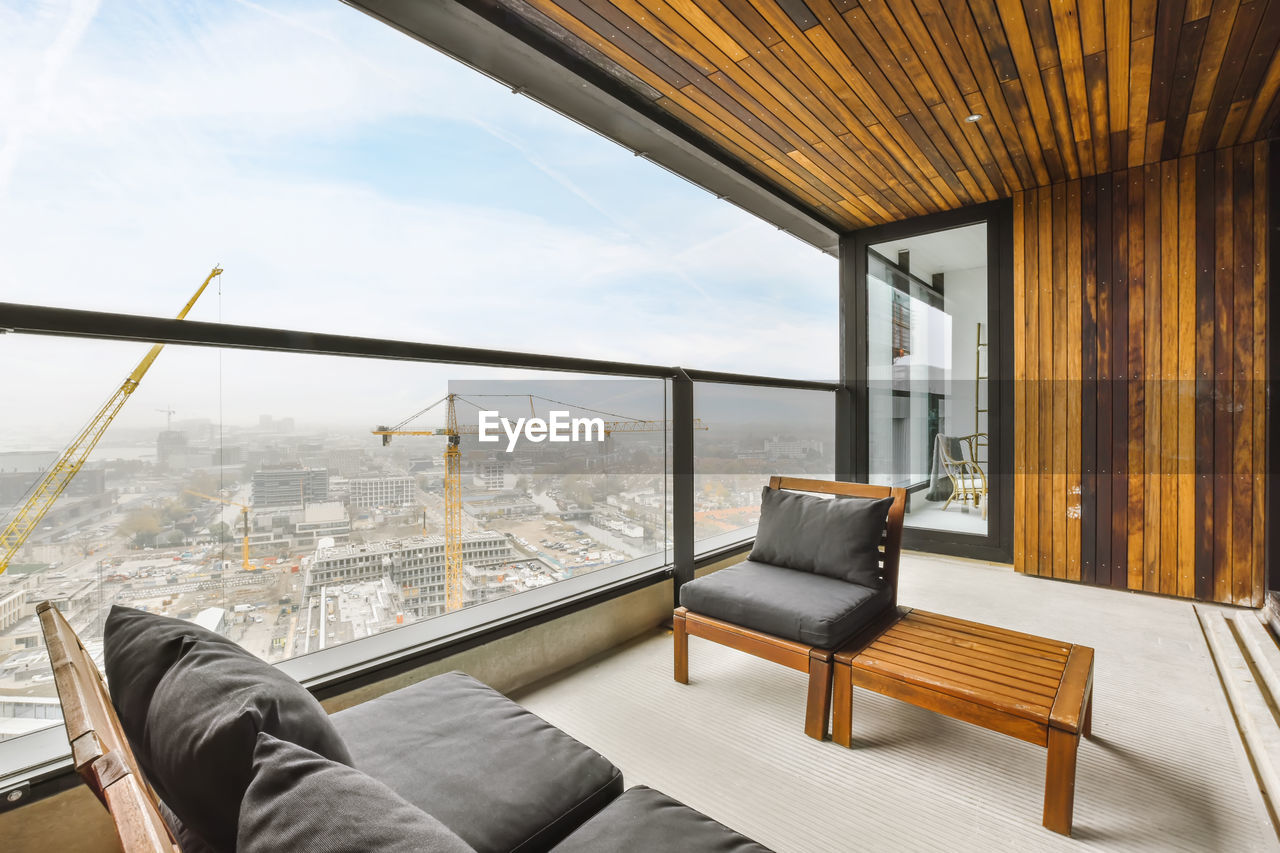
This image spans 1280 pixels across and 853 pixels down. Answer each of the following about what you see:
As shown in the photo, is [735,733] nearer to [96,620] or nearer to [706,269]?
[96,620]

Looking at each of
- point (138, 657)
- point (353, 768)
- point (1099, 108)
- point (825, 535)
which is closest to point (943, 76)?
point (1099, 108)

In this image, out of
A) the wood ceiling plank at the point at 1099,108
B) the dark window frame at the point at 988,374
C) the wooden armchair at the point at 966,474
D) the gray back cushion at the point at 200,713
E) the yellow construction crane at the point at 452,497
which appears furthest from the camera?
the wooden armchair at the point at 966,474

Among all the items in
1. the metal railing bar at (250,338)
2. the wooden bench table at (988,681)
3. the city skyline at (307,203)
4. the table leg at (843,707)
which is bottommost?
the table leg at (843,707)

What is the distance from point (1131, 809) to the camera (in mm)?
1564

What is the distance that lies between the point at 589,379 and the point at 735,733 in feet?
4.90

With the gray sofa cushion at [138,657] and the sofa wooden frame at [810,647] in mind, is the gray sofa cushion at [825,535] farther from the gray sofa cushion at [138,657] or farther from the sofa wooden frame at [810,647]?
the gray sofa cushion at [138,657]

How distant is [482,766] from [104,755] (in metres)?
0.66

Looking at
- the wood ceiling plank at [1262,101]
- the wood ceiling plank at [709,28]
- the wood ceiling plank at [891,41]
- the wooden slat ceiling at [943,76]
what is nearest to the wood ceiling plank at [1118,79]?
the wooden slat ceiling at [943,76]

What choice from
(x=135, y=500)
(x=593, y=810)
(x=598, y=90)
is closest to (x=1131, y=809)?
(x=593, y=810)

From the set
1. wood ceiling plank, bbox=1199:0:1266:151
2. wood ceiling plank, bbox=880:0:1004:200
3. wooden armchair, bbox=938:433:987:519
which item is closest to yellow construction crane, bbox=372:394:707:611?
wood ceiling plank, bbox=880:0:1004:200

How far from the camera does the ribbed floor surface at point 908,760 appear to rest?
1.50m

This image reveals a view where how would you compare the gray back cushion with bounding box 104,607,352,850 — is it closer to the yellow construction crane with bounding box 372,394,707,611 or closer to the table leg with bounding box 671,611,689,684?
the yellow construction crane with bounding box 372,394,707,611

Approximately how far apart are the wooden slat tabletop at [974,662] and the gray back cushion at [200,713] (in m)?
1.54

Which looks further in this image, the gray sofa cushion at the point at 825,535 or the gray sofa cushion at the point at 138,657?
the gray sofa cushion at the point at 825,535
